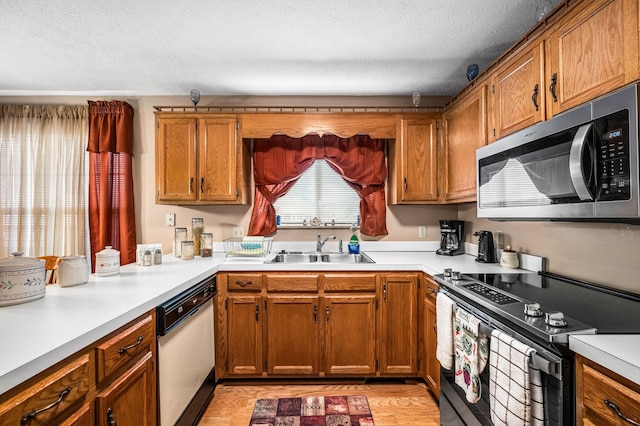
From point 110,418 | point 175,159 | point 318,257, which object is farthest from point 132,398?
point 175,159

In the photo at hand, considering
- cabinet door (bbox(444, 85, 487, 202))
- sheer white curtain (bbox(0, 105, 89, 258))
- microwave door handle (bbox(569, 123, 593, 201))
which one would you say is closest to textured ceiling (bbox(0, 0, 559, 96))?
sheer white curtain (bbox(0, 105, 89, 258))

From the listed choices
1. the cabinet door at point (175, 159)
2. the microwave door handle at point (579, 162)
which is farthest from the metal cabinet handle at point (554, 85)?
the cabinet door at point (175, 159)

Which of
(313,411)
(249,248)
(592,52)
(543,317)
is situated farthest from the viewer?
(249,248)

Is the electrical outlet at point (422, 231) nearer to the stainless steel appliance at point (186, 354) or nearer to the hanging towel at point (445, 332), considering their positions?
the hanging towel at point (445, 332)

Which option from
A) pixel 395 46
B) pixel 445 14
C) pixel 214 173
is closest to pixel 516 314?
pixel 445 14

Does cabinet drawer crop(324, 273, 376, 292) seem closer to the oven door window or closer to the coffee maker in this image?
the coffee maker

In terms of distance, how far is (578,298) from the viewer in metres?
1.40

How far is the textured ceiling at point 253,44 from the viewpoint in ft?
5.91

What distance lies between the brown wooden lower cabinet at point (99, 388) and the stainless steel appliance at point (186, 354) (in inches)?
4.0

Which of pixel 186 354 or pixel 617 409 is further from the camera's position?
pixel 186 354

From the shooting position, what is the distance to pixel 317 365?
2.35 m

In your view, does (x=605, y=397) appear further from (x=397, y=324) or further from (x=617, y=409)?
(x=397, y=324)

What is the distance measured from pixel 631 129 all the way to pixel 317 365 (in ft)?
7.05

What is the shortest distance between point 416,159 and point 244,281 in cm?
172
